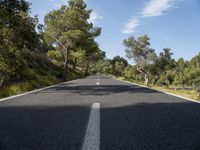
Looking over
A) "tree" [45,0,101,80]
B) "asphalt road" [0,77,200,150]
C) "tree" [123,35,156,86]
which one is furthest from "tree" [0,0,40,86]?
"tree" [123,35,156,86]

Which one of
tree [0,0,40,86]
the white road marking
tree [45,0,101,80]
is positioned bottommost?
the white road marking

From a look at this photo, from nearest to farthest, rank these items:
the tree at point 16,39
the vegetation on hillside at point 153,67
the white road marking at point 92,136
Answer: the white road marking at point 92,136, the tree at point 16,39, the vegetation on hillside at point 153,67

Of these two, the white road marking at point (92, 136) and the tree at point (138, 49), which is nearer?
the white road marking at point (92, 136)

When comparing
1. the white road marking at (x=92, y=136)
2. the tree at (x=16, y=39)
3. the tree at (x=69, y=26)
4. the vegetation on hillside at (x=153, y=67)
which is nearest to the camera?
the white road marking at (x=92, y=136)

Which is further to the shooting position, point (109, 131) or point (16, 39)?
point (16, 39)

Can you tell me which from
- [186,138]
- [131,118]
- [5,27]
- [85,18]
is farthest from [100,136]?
[85,18]

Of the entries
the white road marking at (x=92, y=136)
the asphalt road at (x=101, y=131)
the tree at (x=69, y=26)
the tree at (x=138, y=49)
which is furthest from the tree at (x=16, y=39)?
the tree at (x=138, y=49)

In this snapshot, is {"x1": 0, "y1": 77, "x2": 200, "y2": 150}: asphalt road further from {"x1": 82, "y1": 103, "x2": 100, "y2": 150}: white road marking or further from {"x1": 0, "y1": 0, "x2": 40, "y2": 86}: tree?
{"x1": 0, "y1": 0, "x2": 40, "y2": 86}: tree

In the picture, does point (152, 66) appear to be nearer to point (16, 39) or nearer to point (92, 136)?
point (16, 39)

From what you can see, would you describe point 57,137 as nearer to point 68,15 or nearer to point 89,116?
point 89,116

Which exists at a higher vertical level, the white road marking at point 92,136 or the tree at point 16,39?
the tree at point 16,39

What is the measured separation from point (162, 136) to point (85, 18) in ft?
116

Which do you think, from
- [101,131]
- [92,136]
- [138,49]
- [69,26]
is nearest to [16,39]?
[101,131]

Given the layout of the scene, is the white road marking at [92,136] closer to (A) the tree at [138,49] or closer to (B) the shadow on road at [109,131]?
(B) the shadow on road at [109,131]
